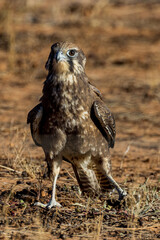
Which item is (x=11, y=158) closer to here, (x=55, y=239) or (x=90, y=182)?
(x=90, y=182)

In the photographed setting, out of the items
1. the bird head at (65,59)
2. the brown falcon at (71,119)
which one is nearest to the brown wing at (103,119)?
the brown falcon at (71,119)

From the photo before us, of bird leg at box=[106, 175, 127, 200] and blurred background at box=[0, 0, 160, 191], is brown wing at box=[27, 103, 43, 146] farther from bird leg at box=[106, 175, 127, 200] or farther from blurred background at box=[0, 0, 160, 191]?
blurred background at box=[0, 0, 160, 191]

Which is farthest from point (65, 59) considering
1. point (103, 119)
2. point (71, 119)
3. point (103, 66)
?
point (103, 66)

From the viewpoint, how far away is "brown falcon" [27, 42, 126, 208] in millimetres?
5422

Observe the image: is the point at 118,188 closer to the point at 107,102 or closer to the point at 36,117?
the point at 36,117

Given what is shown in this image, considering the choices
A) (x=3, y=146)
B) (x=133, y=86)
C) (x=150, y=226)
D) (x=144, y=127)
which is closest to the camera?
(x=150, y=226)

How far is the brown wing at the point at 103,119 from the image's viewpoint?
5688 mm

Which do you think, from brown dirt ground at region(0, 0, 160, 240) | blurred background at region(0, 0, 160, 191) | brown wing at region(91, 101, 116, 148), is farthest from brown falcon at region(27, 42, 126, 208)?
blurred background at region(0, 0, 160, 191)

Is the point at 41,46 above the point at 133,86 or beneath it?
above

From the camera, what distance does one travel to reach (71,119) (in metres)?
5.42

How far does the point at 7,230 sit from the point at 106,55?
38.7ft

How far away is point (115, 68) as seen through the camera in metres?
15.0

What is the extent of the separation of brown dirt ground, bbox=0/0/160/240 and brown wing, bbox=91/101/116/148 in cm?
74

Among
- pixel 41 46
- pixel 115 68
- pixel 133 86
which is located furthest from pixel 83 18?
pixel 133 86
